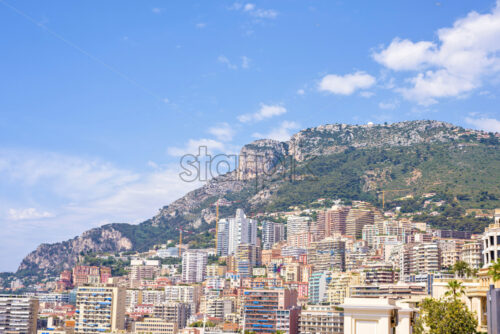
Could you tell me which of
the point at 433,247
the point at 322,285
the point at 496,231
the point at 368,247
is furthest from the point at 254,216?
the point at 496,231

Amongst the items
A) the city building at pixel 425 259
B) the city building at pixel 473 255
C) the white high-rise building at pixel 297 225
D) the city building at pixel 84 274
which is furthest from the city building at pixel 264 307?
the city building at pixel 84 274

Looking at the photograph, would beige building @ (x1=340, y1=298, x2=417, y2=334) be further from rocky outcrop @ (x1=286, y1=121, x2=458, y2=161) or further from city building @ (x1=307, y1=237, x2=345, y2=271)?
rocky outcrop @ (x1=286, y1=121, x2=458, y2=161)

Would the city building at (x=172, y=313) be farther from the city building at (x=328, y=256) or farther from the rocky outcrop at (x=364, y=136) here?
the rocky outcrop at (x=364, y=136)

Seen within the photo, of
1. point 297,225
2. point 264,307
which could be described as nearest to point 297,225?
point 297,225

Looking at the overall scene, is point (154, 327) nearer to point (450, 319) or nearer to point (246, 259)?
point (246, 259)

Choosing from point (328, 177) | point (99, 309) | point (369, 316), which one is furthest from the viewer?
point (328, 177)

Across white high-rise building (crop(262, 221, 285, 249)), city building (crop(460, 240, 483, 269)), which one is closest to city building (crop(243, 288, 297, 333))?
city building (crop(460, 240, 483, 269))
